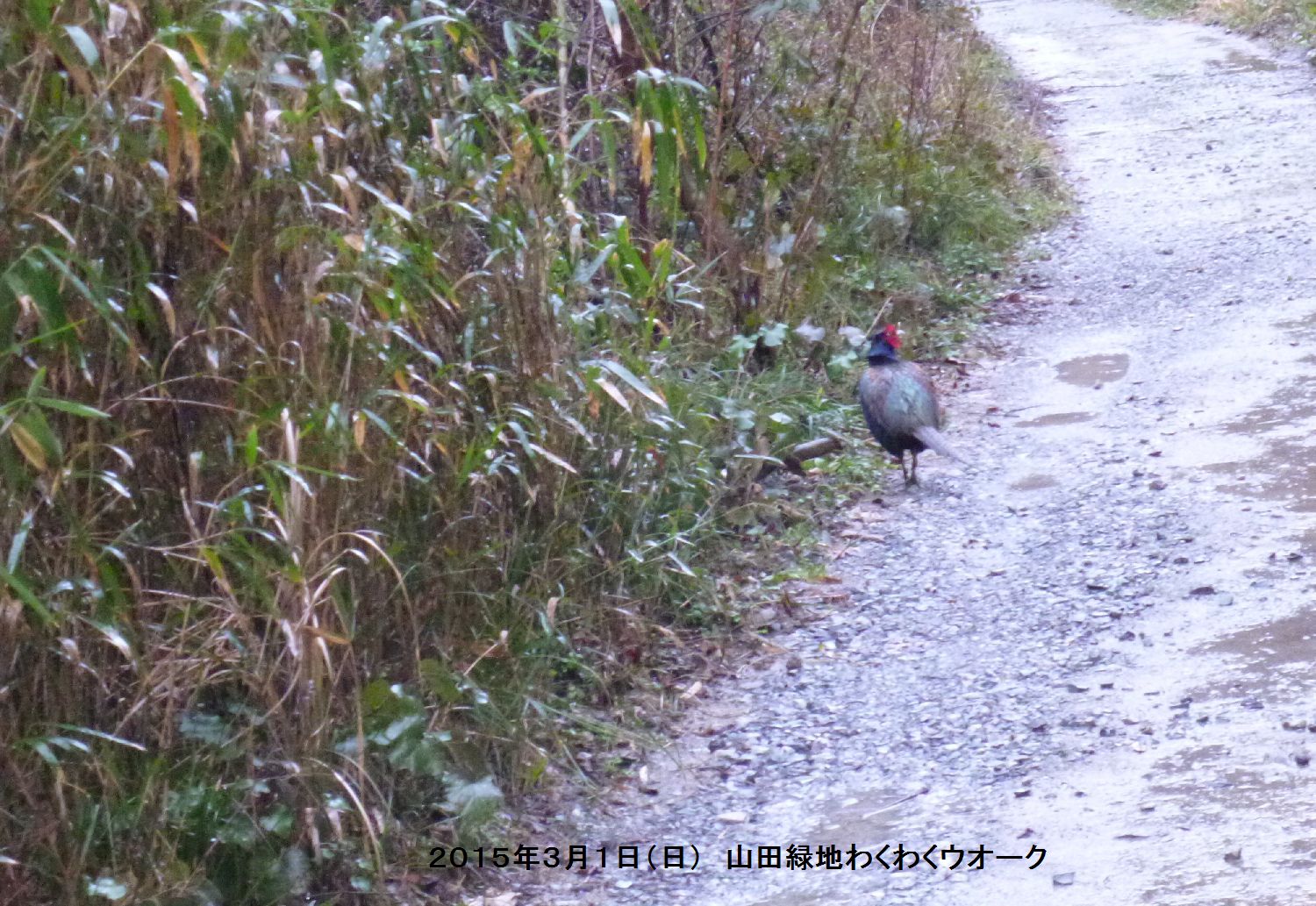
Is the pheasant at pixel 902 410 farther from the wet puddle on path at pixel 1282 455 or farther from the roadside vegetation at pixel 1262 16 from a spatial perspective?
the roadside vegetation at pixel 1262 16

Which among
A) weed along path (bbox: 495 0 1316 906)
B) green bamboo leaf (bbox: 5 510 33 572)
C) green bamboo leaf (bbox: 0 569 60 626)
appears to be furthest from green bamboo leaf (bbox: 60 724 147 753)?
weed along path (bbox: 495 0 1316 906)

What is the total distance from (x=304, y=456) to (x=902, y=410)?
312 centimetres

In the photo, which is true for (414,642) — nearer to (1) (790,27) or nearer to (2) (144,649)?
(2) (144,649)

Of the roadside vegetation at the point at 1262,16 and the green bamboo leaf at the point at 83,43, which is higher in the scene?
the green bamboo leaf at the point at 83,43

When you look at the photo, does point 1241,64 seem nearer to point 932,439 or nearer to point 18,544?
point 932,439

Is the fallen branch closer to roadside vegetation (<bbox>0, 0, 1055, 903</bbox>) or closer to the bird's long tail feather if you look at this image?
the bird's long tail feather

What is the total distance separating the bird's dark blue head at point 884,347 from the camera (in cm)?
653

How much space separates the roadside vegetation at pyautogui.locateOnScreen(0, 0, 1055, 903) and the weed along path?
49 centimetres

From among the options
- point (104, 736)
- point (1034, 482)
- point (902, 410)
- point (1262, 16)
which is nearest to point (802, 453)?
point (902, 410)

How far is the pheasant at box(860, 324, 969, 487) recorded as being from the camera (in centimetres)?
605

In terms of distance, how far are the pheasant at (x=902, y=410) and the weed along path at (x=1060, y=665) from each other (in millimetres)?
212

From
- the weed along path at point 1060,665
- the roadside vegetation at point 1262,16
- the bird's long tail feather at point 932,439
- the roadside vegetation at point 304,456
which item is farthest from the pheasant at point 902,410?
the roadside vegetation at point 1262,16

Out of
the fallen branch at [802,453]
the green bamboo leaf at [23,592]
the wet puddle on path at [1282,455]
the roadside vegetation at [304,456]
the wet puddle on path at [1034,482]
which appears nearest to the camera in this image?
the green bamboo leaf at [23,592]

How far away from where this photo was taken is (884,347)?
21.5 ft
